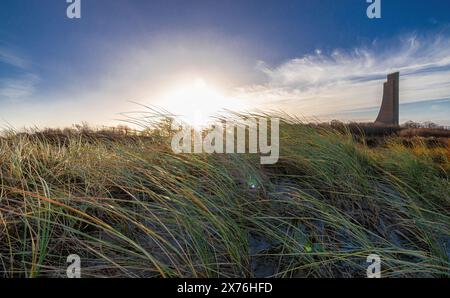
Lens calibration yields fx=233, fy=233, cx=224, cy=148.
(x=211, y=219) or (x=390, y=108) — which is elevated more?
(x=390, y=108)

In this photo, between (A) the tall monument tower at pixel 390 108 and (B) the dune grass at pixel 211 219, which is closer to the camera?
(B) the dune grass at pixel 211 219

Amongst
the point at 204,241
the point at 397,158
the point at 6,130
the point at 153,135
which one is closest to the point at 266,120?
the point at 153,135

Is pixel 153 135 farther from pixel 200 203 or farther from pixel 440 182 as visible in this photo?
pixel 440 182

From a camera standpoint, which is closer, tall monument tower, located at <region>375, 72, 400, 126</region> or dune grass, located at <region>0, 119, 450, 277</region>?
dune grass, located at <region>0, 119, 450, 277</region>

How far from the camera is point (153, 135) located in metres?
2.45

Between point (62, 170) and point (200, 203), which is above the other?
point (62, 170)

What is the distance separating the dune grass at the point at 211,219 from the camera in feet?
3.72

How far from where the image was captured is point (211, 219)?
1258 mm

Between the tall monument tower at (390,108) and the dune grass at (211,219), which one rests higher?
the tall monument tower at (390,108)

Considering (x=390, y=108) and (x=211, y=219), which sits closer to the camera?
(x=211, y=219)

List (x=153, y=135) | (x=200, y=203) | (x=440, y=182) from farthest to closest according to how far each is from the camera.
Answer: (x=153, y=135), (x=440, y=182), (x=200, y=203)

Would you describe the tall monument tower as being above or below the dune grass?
above

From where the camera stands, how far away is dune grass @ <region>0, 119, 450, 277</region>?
1.13m
